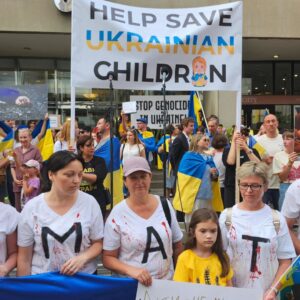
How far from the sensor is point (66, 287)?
2.71 metres

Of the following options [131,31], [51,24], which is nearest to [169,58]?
[131,31]

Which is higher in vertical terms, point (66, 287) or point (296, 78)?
point (296, 78)

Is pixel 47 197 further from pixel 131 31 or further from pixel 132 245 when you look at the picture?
pixel 131 31

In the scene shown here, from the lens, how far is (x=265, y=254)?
2742 mm

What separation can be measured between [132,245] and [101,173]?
2314 millimetres

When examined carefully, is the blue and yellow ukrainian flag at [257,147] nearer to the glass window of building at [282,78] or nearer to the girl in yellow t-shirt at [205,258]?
the girl in yellow t-shirt at [205,258]

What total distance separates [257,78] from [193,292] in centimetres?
1745

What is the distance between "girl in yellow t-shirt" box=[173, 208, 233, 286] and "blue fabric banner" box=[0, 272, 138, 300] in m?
0.33

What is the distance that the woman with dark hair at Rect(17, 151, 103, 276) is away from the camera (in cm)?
263

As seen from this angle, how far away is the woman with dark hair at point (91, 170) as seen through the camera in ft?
16.0

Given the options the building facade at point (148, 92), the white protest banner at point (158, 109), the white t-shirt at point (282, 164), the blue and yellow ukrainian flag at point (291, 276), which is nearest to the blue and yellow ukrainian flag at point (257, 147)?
the white t-shirt at point (282, 164)

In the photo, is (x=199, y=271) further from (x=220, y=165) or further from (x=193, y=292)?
(x=220, y=165)

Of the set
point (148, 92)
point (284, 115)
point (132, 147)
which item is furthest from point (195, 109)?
point (284, 115)

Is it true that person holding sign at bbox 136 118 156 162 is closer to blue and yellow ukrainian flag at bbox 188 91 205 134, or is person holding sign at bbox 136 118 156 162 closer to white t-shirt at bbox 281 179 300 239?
blue and yellow ukrainian flag at bbox 188 91 205 134
